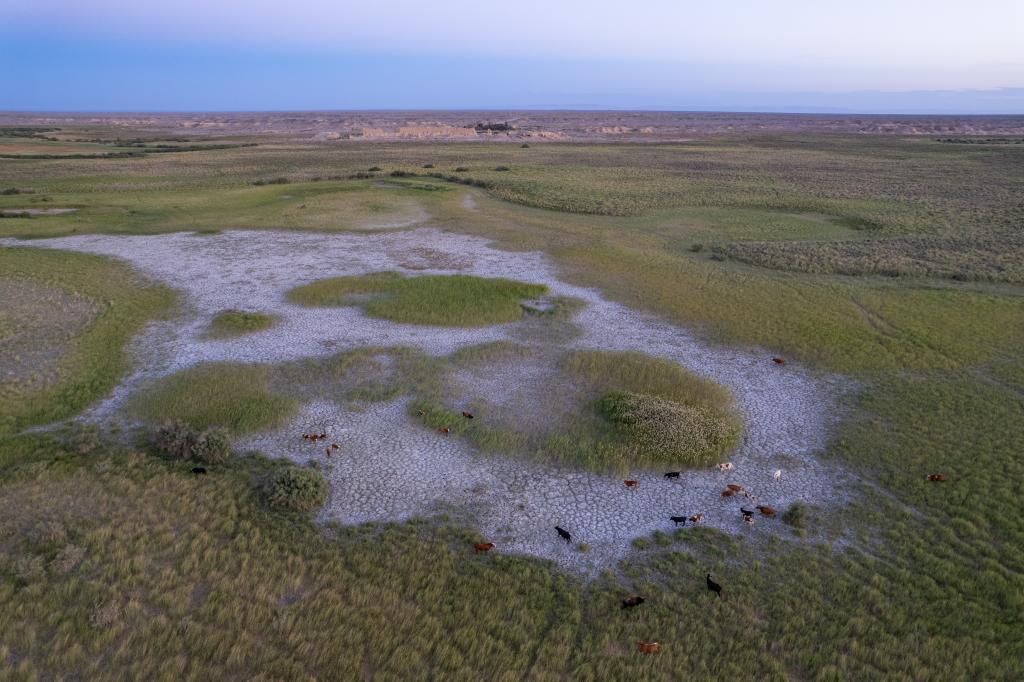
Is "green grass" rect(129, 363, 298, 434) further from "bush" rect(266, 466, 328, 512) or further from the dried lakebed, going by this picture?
"bush" rect(266, 466, 328, 512)

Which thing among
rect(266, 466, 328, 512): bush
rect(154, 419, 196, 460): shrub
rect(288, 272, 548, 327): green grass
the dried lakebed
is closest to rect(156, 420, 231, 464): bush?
rect(154, 419, 196, 460): shrub

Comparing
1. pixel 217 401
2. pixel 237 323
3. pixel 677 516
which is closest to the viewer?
pixel 677 516

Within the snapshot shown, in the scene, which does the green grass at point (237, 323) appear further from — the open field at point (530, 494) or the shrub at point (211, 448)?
the shrub at point (211, 448)

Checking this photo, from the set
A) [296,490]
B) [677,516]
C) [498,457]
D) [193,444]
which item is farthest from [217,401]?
[677,516]

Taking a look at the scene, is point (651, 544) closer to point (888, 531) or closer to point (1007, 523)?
point (888, 531)

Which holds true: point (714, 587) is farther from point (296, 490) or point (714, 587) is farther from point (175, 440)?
point (175, 440)

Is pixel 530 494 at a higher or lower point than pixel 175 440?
lower

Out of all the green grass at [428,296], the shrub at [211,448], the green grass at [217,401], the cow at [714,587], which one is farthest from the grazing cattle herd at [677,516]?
the green grass at [428,296]
